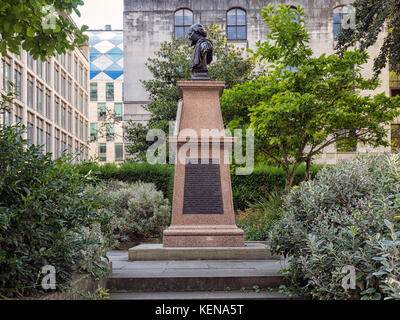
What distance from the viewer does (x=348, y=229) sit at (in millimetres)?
4270

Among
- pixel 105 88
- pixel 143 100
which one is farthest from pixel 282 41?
pixel 105 88

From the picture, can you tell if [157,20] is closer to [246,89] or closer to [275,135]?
[246,89]

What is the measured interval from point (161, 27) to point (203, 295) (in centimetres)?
2948


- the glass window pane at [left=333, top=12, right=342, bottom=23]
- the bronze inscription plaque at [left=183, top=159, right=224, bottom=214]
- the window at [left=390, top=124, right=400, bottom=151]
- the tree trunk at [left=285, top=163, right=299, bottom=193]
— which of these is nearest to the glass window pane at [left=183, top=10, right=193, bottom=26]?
the glass window pane at [left=333, top=12, right=342, bottom=23]

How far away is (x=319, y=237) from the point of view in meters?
4.39

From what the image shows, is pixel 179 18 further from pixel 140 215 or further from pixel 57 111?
pixel 57 111

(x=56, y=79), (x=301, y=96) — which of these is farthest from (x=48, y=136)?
(x=301, y=96)

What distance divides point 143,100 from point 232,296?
27781mm

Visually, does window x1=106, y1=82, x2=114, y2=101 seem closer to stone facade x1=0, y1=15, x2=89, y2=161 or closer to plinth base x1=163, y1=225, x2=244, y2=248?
stone facade x1=0, y1=15, x2=89, y2=161

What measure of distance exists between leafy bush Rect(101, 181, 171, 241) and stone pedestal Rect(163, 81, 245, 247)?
12.2 ft

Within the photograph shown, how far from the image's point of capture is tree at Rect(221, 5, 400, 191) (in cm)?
1241

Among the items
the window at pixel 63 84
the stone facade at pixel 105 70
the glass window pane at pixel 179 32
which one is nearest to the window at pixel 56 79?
the window at pixel 63 84
